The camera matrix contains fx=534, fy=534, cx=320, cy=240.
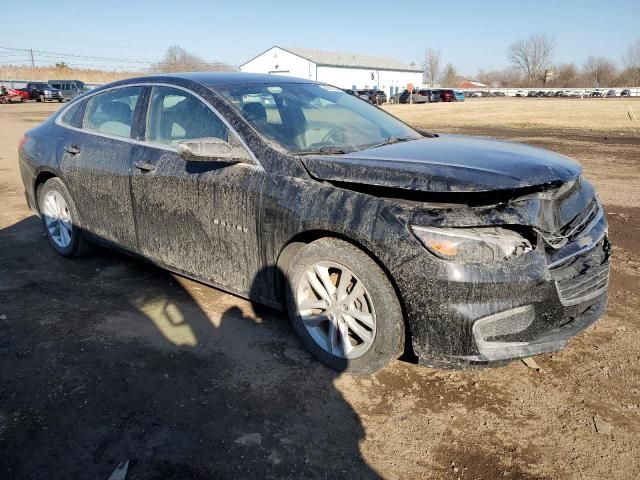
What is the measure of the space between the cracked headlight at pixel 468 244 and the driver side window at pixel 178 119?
63.4 inches

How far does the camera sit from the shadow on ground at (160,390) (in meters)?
2.45


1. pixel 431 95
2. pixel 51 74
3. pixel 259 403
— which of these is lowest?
pixel 259 403

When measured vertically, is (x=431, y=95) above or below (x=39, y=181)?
above

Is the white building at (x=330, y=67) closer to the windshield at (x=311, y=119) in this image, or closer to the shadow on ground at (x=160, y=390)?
the windshield at (x=311, y=119)

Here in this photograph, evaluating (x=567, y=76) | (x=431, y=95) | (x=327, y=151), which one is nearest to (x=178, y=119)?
(x=327, y=151)

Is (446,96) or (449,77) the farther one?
(449,77)

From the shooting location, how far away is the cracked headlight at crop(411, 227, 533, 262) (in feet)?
8.61

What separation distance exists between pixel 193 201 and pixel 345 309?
136 centimetres

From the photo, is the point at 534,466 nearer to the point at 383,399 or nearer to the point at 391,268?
the point at 383,399

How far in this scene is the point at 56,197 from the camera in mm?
5066

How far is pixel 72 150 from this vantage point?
4695 millimetres

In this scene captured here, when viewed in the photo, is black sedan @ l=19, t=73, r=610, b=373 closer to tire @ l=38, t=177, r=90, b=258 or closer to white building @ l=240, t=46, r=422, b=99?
tire @ l=38, t=177, r=90, b=258

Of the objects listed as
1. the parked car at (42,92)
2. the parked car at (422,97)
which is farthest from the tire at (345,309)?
the parked car at (422,97)

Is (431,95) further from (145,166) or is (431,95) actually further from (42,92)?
(145,166)
